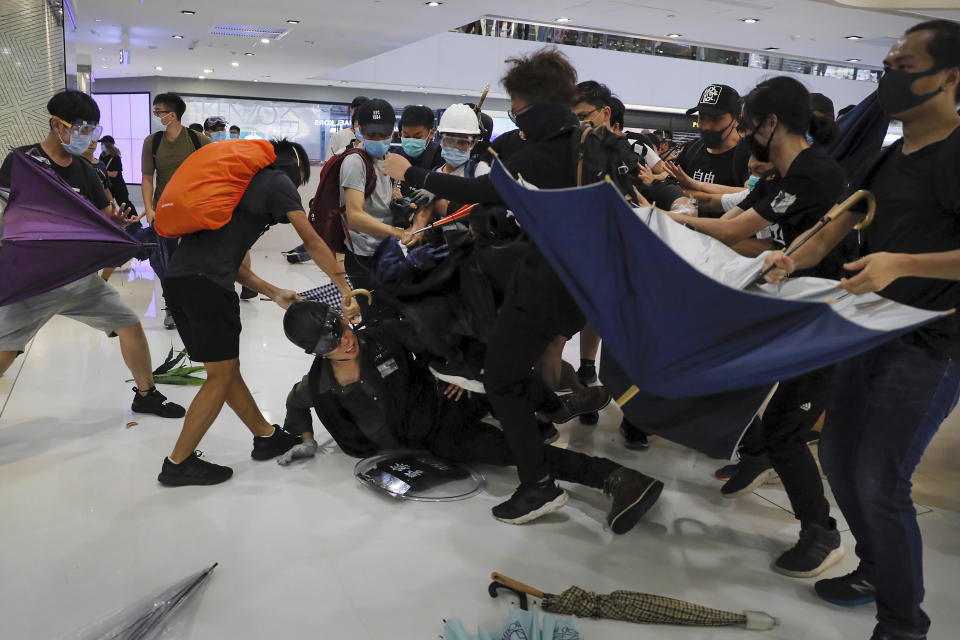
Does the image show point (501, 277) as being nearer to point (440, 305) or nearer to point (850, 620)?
point (440, 305)

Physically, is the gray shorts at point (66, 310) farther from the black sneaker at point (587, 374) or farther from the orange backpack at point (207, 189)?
the black sneaker at point (587, 374)

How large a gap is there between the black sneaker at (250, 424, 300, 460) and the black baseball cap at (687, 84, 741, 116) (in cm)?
253

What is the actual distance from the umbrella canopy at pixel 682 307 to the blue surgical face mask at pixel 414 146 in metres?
1.88

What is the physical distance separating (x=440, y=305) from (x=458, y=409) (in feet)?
1.47

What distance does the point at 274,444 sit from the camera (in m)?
3.23

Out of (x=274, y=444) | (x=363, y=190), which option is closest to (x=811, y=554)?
(x=274, y=444)

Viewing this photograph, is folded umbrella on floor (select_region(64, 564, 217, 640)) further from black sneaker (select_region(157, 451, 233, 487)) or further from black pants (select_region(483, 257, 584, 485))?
black pants (select_region(483, 257, 584, 485))

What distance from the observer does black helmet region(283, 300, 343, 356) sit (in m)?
2.88

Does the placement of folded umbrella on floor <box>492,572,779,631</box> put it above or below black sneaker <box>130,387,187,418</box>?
above

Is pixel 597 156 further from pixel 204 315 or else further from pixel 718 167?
pixel 718 167

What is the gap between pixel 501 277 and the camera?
2926 mm

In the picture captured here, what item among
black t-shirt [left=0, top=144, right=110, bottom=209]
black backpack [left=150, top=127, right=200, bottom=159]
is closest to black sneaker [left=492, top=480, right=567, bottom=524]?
black t-shirt [left=0, top=144, right=110, bottom=209]

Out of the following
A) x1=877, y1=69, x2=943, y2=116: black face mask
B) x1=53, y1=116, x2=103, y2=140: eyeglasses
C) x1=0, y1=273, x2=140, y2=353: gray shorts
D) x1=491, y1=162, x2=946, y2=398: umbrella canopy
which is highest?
→ x1=877, y1=69, x2=943, y2=116: black face mask

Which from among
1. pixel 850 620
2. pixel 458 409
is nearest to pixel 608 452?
pixel 458 409
